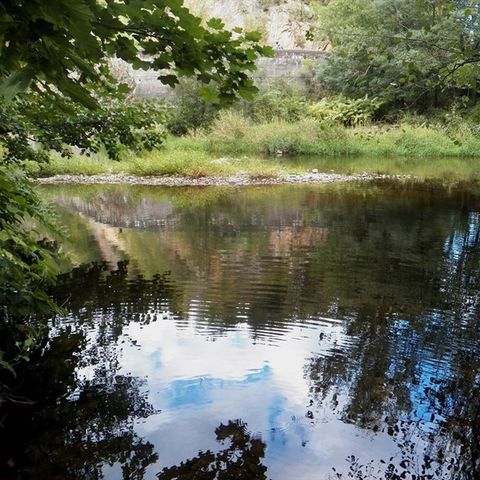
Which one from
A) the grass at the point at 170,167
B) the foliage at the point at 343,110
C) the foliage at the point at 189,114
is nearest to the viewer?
the grass at the point at 170,167

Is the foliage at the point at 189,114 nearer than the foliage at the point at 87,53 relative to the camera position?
No

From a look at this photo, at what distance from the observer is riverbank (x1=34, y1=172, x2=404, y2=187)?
21.7 metres

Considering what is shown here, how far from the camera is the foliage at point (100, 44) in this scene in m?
1.28

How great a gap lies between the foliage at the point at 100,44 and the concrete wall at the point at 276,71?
123 feet

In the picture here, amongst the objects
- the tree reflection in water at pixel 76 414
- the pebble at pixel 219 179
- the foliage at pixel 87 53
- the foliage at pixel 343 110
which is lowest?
the pebble at pixel 219 179

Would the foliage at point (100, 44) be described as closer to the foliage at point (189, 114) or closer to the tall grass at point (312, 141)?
the tall grass at point (312, 141)

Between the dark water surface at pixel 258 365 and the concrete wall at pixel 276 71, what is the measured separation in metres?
30.4

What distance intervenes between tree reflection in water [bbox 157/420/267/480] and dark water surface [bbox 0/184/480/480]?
0.05 feet

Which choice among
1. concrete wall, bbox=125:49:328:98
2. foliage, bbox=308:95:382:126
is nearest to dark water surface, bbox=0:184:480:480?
foliage, bbox=308:95:382:126

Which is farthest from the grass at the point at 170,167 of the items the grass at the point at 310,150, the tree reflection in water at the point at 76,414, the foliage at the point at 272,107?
the tree reflection in water at the point at 76,414

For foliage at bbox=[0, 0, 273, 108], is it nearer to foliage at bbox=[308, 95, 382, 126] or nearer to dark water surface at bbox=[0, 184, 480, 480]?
dark water surface at bbox=[0, 184, 480, 480]

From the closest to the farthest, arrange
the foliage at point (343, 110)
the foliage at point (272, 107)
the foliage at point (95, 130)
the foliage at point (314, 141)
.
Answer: the foliage at point (95, 130) → the foliage at point (314, 141) → the foliage at point (343, 110) → the foliage at point (272, 107)

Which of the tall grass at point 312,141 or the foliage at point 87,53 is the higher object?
the foliage at point 87,53

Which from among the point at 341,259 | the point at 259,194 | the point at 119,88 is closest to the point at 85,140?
the point at 119,88
